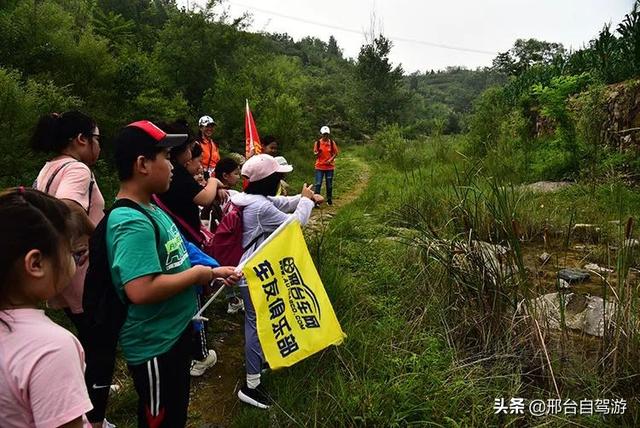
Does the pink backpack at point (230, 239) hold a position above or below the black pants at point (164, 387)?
above

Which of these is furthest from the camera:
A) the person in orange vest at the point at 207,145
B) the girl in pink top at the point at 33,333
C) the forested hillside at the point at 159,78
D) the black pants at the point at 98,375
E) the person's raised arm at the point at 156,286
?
the person in orange vest at the point at 207,145

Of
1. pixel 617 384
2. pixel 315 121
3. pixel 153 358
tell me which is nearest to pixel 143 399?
pixel 153 358

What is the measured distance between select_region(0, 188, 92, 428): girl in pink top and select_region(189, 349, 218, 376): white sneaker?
2.05 m

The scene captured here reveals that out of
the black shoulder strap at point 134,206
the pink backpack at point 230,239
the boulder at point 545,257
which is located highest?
the black shoulder strap at point 134,206

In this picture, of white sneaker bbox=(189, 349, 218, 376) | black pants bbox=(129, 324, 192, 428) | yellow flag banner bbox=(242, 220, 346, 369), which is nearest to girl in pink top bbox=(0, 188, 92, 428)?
black pants bbox=(129, 324, 192, 428)

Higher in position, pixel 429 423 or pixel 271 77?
pixel 271 77

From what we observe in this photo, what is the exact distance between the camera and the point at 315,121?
24062mm

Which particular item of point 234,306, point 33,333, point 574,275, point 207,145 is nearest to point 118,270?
point 33,333

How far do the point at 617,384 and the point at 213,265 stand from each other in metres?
2.09

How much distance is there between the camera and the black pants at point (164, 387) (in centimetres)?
166

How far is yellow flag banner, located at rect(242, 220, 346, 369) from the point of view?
2.16 meters

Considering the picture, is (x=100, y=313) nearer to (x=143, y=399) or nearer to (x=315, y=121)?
(x=143, y=399)

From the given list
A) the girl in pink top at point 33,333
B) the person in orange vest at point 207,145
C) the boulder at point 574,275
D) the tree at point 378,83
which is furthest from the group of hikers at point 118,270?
the tree at point 378,83

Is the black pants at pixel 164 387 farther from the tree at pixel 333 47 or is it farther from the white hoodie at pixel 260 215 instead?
the tree at pixel 333 47
